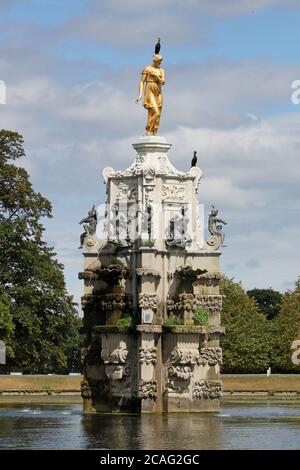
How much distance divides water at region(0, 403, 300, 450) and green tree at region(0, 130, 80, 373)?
7.40m

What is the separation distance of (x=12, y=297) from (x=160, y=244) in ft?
41.7

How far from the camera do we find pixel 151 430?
5172cm

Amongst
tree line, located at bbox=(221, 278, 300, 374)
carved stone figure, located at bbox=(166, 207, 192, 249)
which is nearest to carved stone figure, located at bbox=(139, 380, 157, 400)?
carved stone figure, located at bbox=(166, 207, 192, 249)

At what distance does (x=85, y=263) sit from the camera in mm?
65250

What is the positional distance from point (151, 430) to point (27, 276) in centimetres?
2420

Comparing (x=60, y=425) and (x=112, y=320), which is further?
(x=112, y=320)

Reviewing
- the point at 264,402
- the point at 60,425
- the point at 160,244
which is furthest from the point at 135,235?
the point at 264,402

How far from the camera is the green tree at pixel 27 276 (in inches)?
2891

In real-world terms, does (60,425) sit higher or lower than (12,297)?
lower

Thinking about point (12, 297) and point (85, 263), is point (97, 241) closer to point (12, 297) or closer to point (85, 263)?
point (85, 263)

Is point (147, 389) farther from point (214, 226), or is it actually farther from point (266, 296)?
point (266, 296)

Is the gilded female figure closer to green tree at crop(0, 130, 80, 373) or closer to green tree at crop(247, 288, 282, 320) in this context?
green tree at crop(0, 130, 80, 373)
